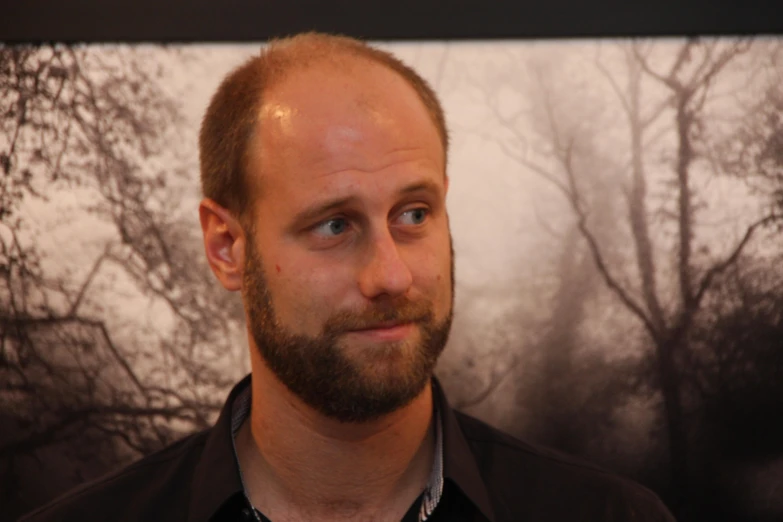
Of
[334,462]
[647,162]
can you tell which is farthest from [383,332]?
[647,162]

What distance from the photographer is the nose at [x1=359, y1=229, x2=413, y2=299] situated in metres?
1.78

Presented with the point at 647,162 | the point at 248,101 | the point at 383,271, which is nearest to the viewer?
the point at 383,271

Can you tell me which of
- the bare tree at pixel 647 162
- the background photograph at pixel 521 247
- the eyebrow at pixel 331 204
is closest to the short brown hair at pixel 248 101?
the eyebrow at pixel 331 204

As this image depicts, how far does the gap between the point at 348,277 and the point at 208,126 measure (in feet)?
1.65

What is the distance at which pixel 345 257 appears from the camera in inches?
72.4

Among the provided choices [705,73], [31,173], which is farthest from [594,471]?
[31,173]

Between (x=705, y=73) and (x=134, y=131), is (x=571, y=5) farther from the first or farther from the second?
(x=134, y=131)

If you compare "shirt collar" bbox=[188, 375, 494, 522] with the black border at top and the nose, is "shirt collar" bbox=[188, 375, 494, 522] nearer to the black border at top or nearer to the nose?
the nose

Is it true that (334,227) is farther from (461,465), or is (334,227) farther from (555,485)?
(555,485)

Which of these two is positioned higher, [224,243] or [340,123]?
[340,123]

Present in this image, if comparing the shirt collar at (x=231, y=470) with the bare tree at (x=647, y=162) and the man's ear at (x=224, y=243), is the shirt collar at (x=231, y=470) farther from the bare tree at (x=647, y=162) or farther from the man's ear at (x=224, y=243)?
→ the bare tree at (x=647, y=162)

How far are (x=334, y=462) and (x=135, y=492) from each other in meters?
0.41

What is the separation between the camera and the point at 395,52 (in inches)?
91.3

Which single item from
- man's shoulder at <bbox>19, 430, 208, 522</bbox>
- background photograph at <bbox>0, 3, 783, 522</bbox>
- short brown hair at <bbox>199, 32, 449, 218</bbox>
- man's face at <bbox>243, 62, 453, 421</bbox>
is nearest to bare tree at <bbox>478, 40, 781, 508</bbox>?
background photograph at <bbox>0, 3, 783, 522</bbox>
